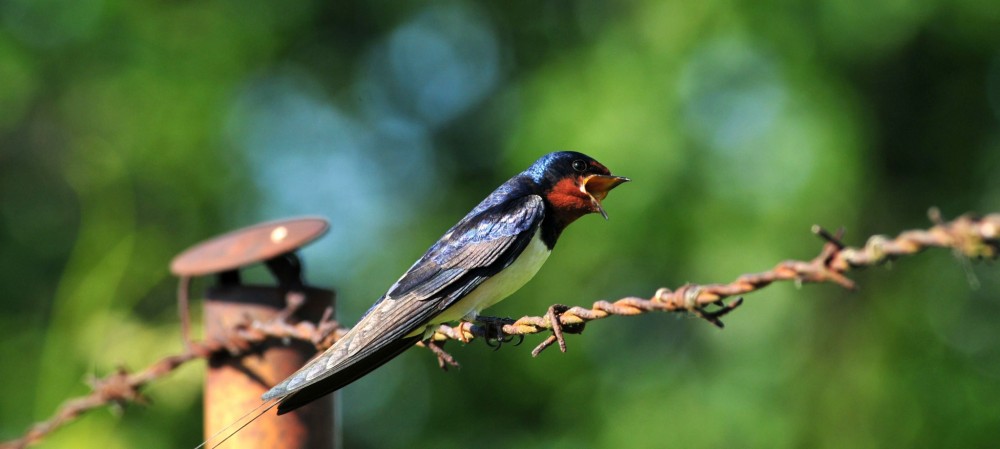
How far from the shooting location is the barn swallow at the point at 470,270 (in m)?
2.60

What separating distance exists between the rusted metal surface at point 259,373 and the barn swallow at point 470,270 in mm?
261

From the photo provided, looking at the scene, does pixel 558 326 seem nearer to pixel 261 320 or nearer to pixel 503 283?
pixel 503 283

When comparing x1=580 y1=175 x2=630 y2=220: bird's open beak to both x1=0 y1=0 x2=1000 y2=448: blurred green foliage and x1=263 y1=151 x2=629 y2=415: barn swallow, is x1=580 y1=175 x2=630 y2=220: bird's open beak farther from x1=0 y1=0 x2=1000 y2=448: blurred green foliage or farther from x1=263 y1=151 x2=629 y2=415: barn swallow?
x1=0 y1=0 x2=1000 y2=448: blurred green foliage

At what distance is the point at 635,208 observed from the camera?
6461 mm

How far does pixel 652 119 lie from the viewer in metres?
6.48

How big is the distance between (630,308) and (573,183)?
1.40 metres

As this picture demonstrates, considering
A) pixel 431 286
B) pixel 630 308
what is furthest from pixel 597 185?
pixel 630 308

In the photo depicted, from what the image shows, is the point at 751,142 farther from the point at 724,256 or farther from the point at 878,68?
the point at 878,68

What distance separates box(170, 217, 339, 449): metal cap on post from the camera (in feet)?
9.54

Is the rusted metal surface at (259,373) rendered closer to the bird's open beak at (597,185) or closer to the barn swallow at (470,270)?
the barn swallow at (470,270)

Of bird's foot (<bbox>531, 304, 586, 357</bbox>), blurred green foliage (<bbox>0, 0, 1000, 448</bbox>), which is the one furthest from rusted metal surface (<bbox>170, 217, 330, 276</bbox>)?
blurred green foliage (<bbox>0, 0, 1000, 448</bbox>)

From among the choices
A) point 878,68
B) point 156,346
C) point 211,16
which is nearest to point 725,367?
point 878,68

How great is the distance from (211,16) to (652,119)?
4.51 meters

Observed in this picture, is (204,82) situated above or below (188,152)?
above
